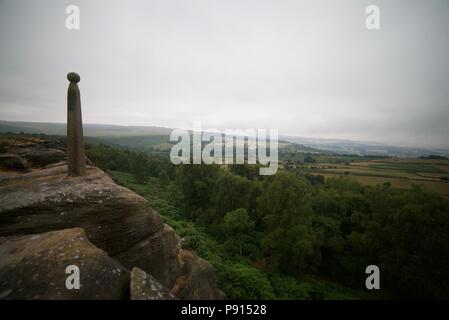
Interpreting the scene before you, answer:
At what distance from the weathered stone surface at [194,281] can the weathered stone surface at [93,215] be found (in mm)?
688

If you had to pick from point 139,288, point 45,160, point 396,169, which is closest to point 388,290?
point 139,288

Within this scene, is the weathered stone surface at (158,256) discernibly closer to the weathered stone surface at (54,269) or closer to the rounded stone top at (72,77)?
the weathered stone surface at (54,269)

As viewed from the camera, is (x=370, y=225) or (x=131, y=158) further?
(x=131, y=158)

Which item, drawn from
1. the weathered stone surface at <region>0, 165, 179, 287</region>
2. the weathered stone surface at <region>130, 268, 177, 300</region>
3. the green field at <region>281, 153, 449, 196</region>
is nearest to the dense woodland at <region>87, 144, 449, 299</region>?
the green field at <region>281, 153, 449, 196</region>

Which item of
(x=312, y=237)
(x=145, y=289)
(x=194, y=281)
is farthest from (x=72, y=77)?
(x=312, y=237)

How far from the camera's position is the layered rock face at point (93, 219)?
225 inches

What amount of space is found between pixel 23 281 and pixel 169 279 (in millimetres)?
5811

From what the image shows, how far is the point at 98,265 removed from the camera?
14.9 ft

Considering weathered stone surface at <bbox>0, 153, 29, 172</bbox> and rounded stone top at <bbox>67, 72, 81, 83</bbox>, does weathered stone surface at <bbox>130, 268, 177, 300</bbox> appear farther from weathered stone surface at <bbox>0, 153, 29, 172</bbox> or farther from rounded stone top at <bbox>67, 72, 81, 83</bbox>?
weathered stone surface at <bbox>0, 153, 29, 172</bbox>

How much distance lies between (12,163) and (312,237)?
2852 cm

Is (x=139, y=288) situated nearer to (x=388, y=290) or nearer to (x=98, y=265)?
(x=98, y=265)

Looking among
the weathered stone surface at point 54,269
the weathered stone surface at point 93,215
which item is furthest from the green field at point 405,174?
the weathered stone surface at point 54,269

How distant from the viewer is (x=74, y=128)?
8289 millimetres

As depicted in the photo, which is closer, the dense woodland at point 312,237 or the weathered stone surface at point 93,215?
the weathered stone surface at point 93,215
